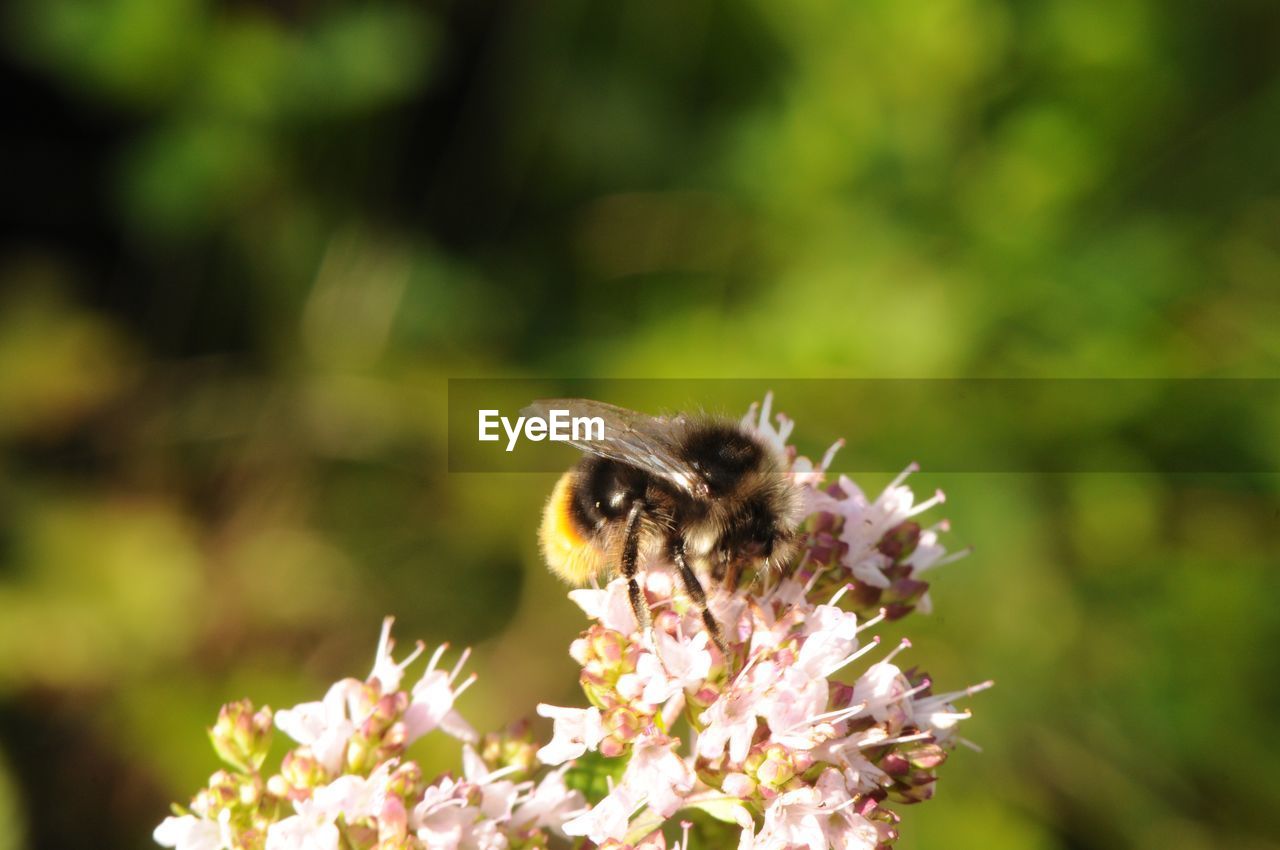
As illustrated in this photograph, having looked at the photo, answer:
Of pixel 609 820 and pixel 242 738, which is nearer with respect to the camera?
pixel 609 820

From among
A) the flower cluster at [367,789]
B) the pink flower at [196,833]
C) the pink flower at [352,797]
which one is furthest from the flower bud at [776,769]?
the pink flower at [196,833]

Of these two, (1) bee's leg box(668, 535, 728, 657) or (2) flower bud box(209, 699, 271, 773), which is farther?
(2) flower bud box(209, 699, 271, 773)

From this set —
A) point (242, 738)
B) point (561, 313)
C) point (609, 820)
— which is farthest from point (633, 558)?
point (561, 313)

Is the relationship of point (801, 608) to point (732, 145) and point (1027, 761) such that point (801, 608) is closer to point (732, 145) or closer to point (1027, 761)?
point (1027, 761)

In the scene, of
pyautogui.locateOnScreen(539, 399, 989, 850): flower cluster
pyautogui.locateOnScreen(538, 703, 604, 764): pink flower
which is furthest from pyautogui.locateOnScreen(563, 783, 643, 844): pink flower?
pyautogui.locateOnScreen(538, 703, 604, 764): pink flower

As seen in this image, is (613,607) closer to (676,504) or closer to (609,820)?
(676,504)

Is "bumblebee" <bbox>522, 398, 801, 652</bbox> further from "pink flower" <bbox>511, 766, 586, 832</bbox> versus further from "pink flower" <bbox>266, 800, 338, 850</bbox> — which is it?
"pink flower" <bbox>266, 800, 338, 850</bbox>
